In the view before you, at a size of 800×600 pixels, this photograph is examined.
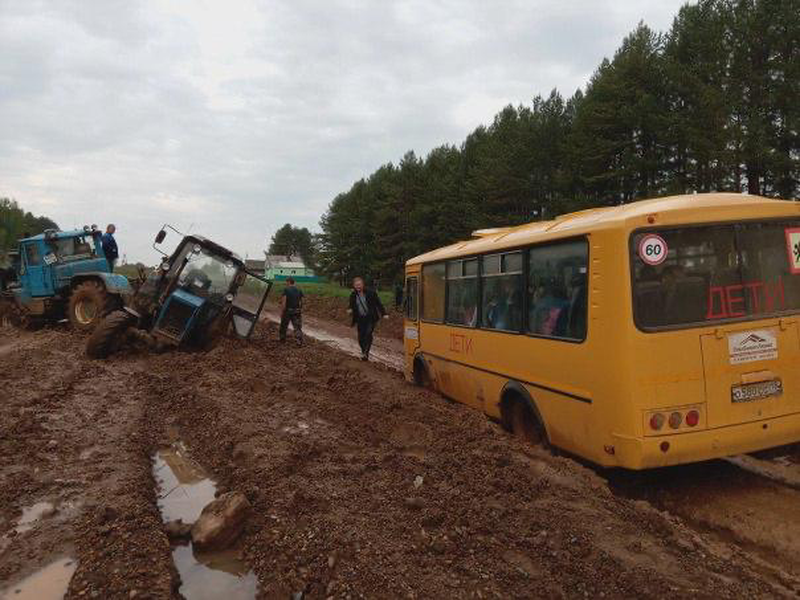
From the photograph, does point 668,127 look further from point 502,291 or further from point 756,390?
point 756,390

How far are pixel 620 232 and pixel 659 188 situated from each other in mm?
25467

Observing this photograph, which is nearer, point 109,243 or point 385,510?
point 385,510

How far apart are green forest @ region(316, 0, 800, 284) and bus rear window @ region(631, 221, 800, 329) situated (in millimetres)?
21950

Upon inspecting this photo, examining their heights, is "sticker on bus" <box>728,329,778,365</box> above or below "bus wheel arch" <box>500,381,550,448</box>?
above

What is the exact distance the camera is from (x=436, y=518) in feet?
14.2

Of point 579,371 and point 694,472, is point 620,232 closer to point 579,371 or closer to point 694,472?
point 579,371

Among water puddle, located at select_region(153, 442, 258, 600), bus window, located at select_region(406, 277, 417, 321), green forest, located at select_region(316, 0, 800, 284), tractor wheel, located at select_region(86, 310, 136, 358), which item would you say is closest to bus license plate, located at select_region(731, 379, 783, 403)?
water puddle, located at select_region(153, 442, 258, 600)

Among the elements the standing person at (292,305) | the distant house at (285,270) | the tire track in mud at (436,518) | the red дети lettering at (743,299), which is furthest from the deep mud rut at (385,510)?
the distant house at (285,270)

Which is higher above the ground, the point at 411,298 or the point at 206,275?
the point at 206,275

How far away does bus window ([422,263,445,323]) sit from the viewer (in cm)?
911

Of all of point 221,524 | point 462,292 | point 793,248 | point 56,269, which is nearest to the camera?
point 221,524

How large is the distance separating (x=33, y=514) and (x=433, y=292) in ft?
19.6

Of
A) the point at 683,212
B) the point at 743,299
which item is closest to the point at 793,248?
the point at 743,299

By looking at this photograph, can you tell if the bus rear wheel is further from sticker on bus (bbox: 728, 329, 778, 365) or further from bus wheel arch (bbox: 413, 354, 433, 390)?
bus wheel arch (bbox: 413, 354, 433, 390)
